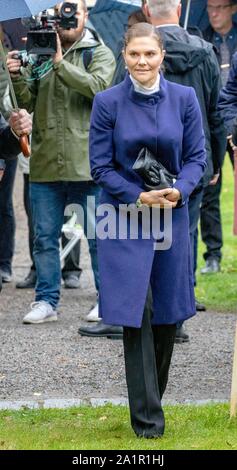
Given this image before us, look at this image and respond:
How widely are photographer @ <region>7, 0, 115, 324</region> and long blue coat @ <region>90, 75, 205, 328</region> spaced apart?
2.88m

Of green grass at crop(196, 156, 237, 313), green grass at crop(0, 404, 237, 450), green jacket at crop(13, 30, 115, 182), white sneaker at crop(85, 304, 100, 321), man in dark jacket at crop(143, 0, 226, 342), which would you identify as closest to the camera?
green grass at crop(0, 404, 237, 450)

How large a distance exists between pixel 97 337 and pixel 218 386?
171 centimetres

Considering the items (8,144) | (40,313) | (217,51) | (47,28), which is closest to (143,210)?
(8,144)

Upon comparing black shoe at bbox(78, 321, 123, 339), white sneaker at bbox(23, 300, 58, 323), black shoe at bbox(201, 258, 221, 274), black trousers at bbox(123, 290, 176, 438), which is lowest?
black shoe at bbox(201, 258, 221, 274)

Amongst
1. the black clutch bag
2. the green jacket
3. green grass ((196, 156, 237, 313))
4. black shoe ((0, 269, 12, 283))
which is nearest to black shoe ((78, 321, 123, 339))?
the green jacket

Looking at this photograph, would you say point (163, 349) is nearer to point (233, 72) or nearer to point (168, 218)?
point (168, 218)

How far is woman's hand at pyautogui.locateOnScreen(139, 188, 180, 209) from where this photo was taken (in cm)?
663

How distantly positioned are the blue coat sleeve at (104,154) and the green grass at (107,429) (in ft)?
3.93

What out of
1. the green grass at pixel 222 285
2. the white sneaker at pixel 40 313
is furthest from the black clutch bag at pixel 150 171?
the green grass at pixel 222 285

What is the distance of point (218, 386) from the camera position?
797 cm

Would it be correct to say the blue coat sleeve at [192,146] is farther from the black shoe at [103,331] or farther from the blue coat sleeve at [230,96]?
the black shoe at [103,331]

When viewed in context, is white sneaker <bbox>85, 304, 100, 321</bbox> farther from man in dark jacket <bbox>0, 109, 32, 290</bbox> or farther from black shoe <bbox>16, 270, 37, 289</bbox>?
man in dark jacket <bbox>0, 109, 32, 290</bbox>

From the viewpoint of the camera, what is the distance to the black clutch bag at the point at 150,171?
6.59 m

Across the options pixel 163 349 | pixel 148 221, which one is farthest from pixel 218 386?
pixel 148 221
